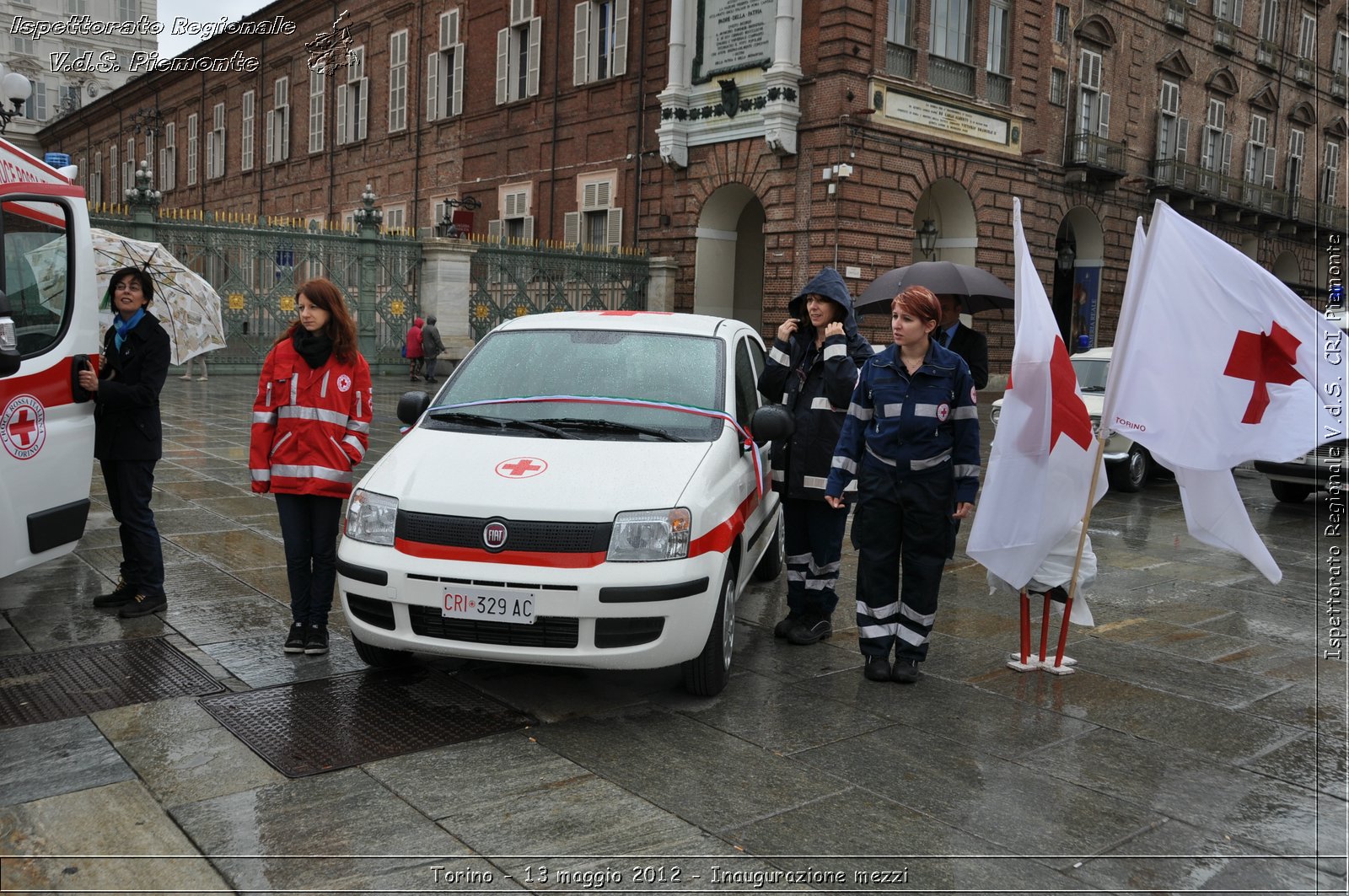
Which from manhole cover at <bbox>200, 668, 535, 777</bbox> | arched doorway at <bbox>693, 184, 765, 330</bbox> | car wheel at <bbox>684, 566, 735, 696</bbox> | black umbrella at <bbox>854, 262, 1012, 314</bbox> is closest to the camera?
manhole cover at <bbox>200, 668, 535, 777</bbox>

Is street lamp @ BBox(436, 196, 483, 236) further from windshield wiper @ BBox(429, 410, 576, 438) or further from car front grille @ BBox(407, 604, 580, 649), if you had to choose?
car front grille @ BBox(407, 604, 580, 649)

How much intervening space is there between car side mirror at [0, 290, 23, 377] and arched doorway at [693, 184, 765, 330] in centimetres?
2006

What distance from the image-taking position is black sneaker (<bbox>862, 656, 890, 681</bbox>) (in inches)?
211

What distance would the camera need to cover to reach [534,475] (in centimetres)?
476

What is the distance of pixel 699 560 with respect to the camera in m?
4.68

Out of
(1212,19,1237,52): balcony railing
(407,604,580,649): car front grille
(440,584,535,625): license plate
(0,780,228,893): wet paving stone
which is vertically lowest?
(0,780,228,893): wet paving stone

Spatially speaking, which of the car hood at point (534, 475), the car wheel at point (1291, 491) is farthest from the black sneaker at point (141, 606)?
the car wheel at point (1291, 491)

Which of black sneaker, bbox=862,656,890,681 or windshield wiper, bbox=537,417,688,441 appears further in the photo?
black sneaker, bbox=862,656,890,681

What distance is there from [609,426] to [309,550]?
1.67 metres

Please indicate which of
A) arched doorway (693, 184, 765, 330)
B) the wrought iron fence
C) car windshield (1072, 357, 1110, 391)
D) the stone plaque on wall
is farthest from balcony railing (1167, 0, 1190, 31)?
car windshield (1072, 357, 1110, 391)

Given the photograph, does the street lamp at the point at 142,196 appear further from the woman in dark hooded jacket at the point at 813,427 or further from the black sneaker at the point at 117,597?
the woman in dark hooded jacket at the point at 813,427

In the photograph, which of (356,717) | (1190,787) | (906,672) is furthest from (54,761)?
(1190,787)

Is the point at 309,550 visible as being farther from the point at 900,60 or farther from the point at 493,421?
the point at 900,60

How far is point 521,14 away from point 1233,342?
28235 mm
